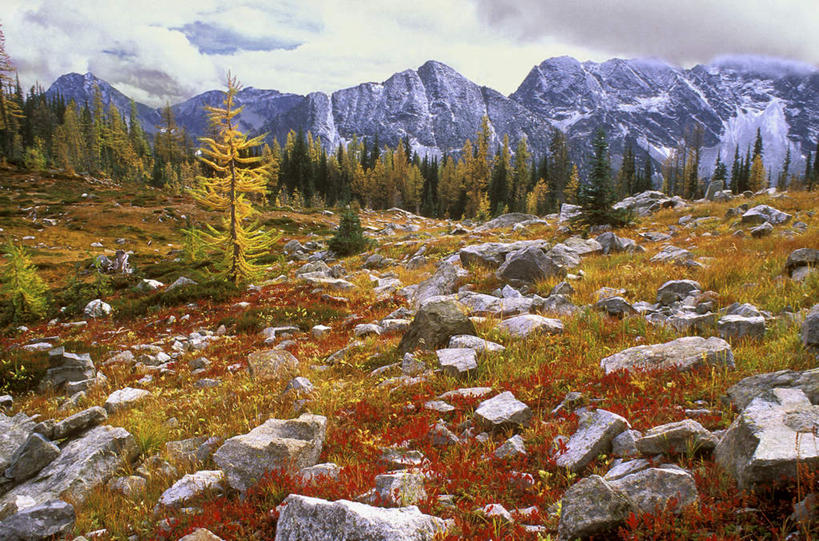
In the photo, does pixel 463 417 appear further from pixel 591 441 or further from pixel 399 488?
pixel 399 488

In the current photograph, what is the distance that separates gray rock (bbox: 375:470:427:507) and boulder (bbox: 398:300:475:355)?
3770 millimetres

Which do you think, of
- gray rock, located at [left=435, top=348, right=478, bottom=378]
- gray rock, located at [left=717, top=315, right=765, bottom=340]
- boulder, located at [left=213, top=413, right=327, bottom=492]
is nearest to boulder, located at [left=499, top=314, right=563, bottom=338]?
gray rock, located at [left=435, top=348, right=478, bottom=378]

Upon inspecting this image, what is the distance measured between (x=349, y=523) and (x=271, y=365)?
4.99 metres

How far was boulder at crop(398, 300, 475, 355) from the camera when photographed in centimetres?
711

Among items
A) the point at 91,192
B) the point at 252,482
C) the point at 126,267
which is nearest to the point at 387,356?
the point at 252,482

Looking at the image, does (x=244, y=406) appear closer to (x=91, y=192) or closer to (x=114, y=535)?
(x=114, y=535)

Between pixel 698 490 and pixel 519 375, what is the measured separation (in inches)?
108

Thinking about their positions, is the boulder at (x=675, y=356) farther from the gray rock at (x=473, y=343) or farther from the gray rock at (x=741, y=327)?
the gray rock at (x=473, y=343)

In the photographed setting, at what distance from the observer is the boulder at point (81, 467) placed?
394cm

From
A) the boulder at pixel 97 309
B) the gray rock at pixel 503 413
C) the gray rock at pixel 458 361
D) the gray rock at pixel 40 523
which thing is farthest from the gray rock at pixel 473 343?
the boulder at pixel 97 309

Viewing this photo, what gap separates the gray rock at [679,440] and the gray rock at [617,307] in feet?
15.7

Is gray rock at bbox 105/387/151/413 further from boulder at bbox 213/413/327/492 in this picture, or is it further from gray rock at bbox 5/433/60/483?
boulder at bbox 213/413/327/492

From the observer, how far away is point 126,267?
24.2 meters

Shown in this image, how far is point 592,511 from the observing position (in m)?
2.43
